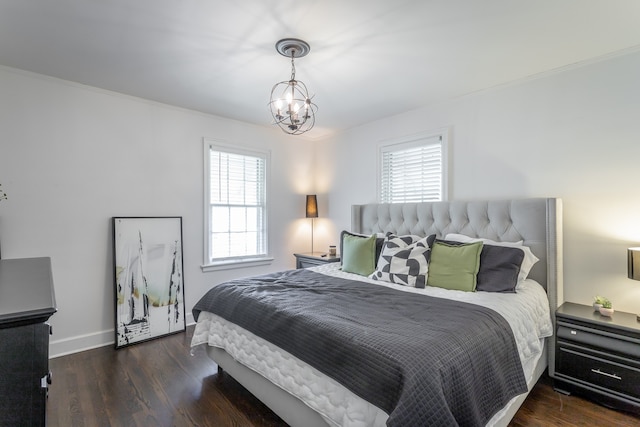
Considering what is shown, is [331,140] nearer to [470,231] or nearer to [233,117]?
[233,117]

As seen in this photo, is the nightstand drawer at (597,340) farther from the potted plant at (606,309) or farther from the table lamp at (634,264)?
the table lamp at (634,264)

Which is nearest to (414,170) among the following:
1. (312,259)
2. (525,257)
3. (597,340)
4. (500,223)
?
(500,223)

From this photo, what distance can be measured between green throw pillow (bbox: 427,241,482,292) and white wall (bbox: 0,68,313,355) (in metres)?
2.67

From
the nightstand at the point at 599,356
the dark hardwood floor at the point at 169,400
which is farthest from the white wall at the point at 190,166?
the dark hardwood floor at the point at 169,400

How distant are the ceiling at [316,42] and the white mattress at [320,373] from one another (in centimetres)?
183

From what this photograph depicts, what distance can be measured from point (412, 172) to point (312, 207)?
5.20ft

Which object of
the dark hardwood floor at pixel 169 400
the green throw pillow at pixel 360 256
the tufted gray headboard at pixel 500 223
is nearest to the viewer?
the dark hardwood floor at pixel 169 400

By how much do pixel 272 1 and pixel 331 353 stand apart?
198cm

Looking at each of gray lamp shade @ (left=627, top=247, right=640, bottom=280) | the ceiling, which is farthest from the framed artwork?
gray lamp shade @ (left=627, top=247, right=640, bottom=280)

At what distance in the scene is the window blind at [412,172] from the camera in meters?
3.52

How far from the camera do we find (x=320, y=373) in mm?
1617

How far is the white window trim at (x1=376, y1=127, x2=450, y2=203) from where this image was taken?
339 centimetres

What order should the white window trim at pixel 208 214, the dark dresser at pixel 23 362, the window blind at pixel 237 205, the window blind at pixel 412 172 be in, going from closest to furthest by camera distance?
the dark dresser at pixel 23 362 → the window blind at pixel 412 172 → the white window trim at pixel 208 214 → the window blind at pixel 237 205

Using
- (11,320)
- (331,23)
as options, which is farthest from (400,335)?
(331,23)
